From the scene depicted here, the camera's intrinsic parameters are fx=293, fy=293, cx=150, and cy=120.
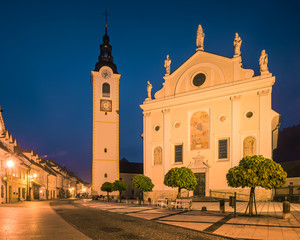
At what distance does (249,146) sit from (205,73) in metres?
12.3

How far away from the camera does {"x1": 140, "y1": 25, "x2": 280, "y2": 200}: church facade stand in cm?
3688

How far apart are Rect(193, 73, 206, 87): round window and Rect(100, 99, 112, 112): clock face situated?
22314 millimetres

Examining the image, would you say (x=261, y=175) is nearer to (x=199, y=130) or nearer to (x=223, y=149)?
(x=223, y=149)

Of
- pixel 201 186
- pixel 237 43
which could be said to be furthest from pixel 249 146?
pixel 237 43

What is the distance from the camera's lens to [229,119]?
39031 mm

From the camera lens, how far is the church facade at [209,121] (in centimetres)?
3688

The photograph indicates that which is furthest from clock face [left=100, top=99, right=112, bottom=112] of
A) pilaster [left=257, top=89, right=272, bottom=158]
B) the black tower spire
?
pilaster [left=257, top=89, right=272, bottom=158]

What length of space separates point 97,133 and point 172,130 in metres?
19.0

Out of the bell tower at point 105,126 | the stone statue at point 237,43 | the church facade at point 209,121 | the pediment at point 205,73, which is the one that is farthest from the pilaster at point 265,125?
the bell tower at point 105,126

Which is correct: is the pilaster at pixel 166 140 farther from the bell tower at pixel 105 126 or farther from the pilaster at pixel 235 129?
the bell tower at pixel 105 126

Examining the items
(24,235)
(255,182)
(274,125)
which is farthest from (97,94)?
(24,235)

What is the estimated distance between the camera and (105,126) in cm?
5838

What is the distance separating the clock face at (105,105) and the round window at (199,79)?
22.3 meters

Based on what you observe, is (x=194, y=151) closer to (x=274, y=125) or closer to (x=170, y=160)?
(x=170, y=160)
